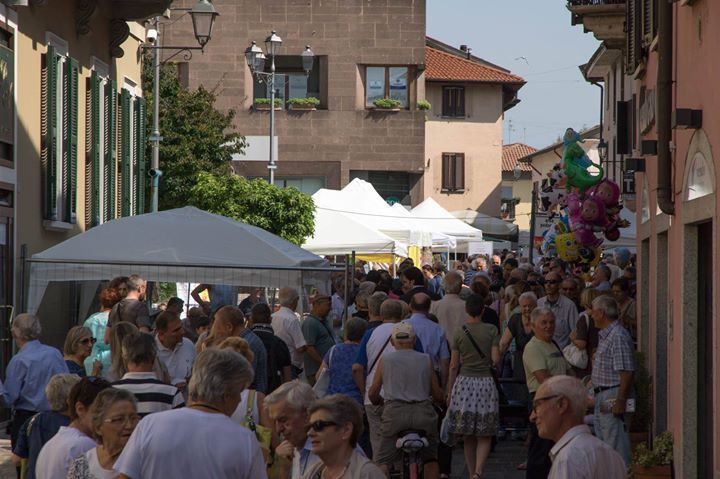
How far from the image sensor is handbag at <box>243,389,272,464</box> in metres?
7.86

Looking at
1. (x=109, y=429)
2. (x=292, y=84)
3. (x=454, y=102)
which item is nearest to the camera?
(x=109, y=429)

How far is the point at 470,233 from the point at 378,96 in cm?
1270

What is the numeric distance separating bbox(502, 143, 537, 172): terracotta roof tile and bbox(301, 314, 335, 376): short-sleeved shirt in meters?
83.3

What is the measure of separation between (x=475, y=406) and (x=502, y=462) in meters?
2.57

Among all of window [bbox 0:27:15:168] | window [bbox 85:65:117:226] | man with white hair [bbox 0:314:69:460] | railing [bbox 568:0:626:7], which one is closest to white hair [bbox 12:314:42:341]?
man with white hair [bbox 0:314:69:460]

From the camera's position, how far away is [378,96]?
4797 centimetres

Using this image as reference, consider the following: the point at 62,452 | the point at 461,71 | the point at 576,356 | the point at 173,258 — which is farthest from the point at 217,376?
the point at 461,71

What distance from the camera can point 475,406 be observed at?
1280 cm

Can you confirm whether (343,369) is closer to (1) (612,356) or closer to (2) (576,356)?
(1) (612,356)

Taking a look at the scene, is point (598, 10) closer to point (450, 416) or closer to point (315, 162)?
point (450, 416)

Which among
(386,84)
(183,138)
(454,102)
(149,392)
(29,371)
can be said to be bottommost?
(29,371)

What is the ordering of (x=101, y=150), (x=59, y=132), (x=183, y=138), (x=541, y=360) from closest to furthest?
(x=541, y=360) < (x=59, y=132) < (x=101, y=150) < (x=183, y=138)

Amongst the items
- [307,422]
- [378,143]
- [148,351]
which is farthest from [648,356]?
[378,143]

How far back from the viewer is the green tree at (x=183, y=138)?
118ft
